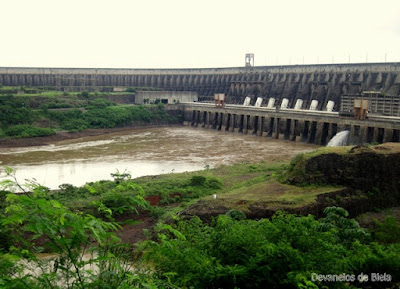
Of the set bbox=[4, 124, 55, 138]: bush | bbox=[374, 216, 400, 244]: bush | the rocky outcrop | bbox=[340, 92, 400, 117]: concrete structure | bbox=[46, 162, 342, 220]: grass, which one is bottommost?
bbox=[4, 124, 55, 138]: bush

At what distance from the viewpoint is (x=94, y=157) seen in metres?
37.1

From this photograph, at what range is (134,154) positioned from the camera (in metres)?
39.0

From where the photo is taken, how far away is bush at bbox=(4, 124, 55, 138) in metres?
44.4

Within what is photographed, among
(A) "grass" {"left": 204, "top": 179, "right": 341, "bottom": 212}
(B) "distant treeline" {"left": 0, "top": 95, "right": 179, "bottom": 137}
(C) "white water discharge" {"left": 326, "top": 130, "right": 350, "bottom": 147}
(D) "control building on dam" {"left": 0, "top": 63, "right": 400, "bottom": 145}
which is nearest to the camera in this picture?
(A) "grass" {"left": 204, "top": 179, "right": 341, "bottom": 212}

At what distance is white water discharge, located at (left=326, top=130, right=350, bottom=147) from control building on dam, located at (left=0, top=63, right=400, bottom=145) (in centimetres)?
55

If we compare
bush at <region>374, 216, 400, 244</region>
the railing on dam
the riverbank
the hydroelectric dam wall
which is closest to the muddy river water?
the riverbank

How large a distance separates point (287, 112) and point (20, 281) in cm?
4373

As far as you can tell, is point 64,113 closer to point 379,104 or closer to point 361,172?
point 379,104

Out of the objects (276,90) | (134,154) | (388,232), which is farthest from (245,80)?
(388,232)

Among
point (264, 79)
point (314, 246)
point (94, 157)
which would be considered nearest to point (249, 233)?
point (314, 246)

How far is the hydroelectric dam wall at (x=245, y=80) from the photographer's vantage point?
177ft

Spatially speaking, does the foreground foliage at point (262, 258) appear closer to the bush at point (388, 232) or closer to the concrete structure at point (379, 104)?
the bush at point (388, 232)

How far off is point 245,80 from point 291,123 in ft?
79.8

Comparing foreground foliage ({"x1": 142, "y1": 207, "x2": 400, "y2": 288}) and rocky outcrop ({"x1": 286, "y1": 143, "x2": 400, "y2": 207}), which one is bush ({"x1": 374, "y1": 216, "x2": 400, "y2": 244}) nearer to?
foreground foliage ({"x1": 142, "y1": 207, "x2": 400, "y2": 288})
